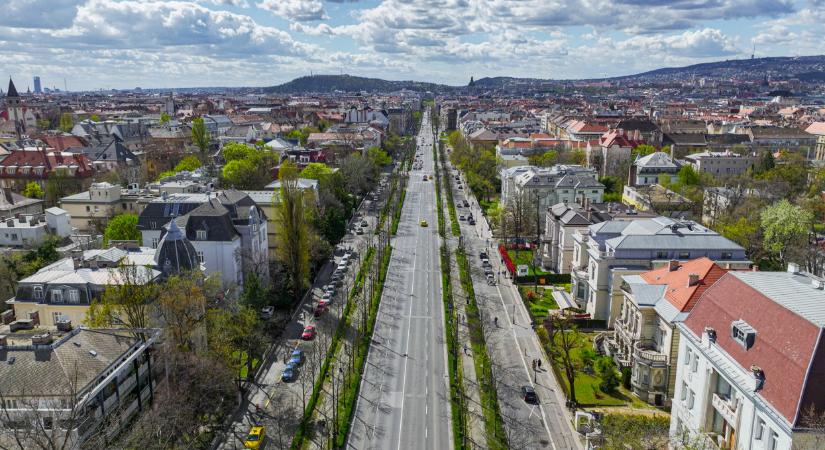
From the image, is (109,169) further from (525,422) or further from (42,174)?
(525,422)

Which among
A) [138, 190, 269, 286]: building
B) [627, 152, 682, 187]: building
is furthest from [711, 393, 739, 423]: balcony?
[627, 152, 682, 187]: building

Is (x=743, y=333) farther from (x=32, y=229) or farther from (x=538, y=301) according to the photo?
(x=32, y=229)

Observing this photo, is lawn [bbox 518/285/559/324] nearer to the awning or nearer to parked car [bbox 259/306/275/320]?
the awning

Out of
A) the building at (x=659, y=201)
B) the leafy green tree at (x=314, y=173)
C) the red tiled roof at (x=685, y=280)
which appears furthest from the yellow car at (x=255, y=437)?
the leafy green tree at (x=314, y=173)

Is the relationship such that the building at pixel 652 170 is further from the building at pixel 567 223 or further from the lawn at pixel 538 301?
the lawn at pixel 538 301

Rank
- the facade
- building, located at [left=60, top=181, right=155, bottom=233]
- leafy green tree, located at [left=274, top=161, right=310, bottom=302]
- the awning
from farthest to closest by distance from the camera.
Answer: building, located at [left=60, top=181, right=155, bottom=233]
the awning
leafy green tree, located at [left=274, top=161, right=310, bottom=302]
the facade

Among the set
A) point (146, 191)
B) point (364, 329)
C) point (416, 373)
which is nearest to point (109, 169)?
point (146, 191)
